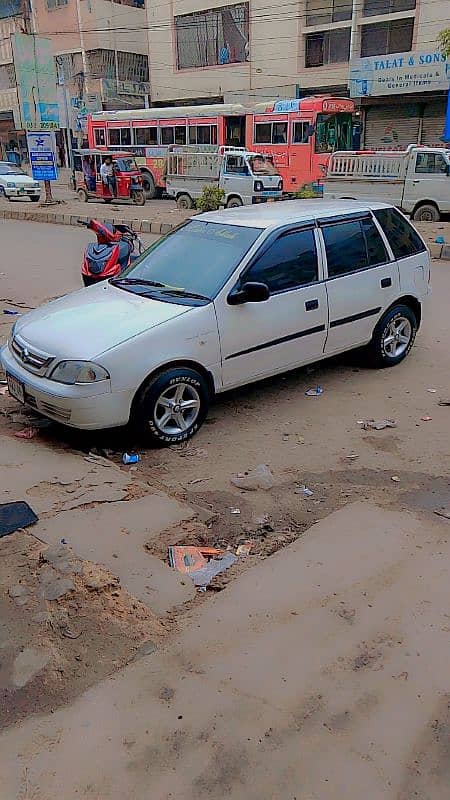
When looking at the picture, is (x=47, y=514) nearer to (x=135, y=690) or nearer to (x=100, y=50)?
(x=135, y=690)

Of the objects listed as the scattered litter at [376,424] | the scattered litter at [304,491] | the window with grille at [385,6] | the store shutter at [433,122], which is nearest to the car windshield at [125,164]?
the store shutter at [433,122]

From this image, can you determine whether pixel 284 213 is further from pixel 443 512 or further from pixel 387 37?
pixel 387 37

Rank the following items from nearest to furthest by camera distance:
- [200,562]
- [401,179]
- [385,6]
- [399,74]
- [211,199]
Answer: [200,562]
[401,179]
[211,199]
[399,74]
[385,6]

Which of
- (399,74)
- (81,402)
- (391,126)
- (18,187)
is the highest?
(399,74)

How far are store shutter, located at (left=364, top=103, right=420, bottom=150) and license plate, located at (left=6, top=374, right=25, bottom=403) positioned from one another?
31.6 m

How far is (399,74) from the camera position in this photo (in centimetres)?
3002

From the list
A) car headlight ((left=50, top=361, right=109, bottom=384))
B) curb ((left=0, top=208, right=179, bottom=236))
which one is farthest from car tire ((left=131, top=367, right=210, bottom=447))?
curb ((left=0, top=208, right=179, bottom=236))

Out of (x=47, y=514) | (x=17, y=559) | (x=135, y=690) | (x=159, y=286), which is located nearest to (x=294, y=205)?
(x=159, y=286)

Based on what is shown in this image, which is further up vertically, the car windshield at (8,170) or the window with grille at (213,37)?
the window with grille at (213,37)

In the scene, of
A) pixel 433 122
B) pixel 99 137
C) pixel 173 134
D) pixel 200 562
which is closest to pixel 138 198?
pixel 173 134

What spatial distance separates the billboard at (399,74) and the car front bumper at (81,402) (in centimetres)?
2944

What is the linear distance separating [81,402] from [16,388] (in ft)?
2.50

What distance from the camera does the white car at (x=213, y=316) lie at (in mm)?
4613

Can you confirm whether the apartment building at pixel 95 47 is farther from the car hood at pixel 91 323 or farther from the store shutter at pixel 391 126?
the car hood at pixel 91 323
